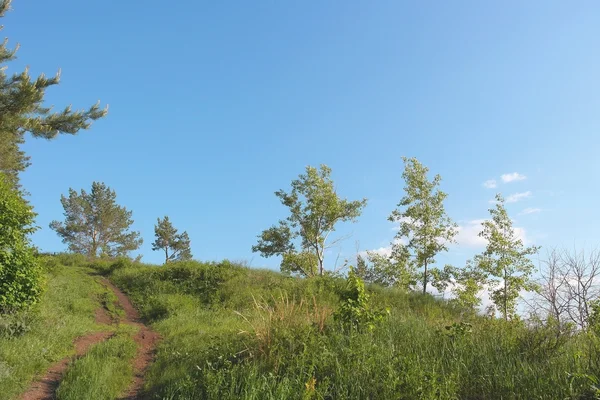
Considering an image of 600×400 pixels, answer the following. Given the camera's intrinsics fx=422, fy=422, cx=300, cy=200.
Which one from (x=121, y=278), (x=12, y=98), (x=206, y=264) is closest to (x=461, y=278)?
(x=206, y=264)

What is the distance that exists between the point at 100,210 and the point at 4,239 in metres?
38.2

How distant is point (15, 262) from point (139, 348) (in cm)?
405

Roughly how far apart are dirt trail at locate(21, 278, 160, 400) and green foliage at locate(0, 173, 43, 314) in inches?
78.8

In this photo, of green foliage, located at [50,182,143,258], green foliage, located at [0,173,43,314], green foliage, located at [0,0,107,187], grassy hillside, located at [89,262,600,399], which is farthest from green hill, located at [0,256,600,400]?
green foliage, located at [50,182,143,258]

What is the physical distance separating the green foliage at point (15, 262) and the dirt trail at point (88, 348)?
78.8 inches

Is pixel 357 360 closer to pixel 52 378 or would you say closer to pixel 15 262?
pixel 52 378

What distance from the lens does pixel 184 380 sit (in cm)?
739

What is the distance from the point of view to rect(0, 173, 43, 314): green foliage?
36.0 ft

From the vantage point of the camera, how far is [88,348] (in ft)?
32.9

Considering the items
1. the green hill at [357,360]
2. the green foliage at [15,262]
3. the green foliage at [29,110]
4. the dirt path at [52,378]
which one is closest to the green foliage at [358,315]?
the green hill at [357,360]

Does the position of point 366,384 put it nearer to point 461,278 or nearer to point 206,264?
point 206,264

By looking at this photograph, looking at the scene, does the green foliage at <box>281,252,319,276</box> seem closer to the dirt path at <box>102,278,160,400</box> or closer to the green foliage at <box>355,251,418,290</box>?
the green foliage at <box>355,251,418,290</box>

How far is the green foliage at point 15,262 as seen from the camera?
11.0 m

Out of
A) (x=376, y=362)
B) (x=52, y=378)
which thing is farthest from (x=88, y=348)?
(x=376, y=362)
